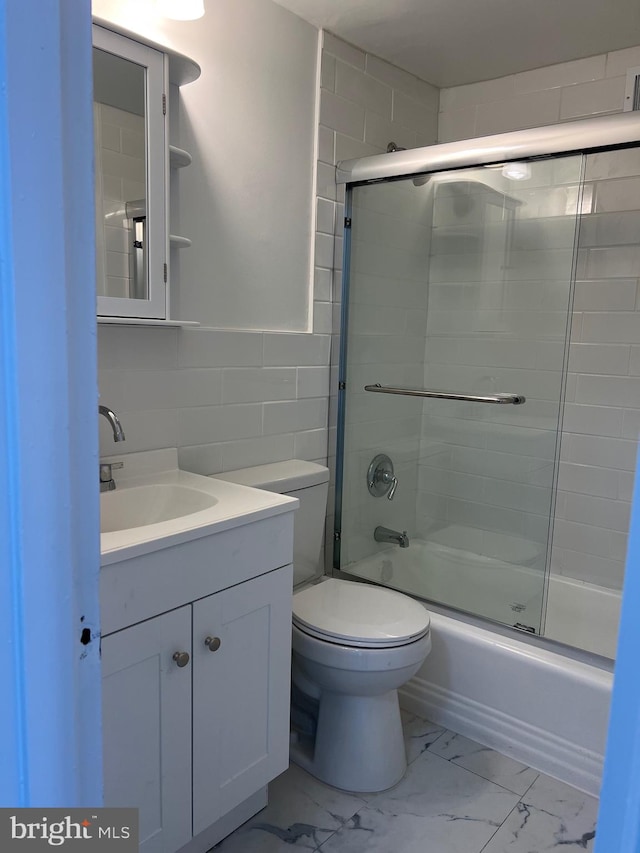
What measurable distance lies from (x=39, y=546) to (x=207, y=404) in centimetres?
142

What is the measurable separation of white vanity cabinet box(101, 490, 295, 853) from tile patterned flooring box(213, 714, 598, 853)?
0.12 m

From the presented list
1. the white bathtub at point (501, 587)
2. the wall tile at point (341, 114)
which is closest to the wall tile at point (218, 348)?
the wall tile at point (341, 114)

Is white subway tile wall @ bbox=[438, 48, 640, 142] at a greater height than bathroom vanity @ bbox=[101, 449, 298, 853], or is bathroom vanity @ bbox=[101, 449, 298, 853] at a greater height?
white subway tile wall @ bbox=[438, 48, 640, 142]

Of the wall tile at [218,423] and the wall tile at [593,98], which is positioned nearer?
the wall tile at [218,423]

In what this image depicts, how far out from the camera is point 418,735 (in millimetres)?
2088

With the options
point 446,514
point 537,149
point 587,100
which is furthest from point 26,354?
point 587,100

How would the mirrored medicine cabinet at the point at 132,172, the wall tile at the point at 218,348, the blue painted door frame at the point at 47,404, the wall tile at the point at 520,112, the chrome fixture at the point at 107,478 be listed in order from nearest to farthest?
the blue painted door frame at the point at 47,404 → the mirrored medicine cabinet at the point at 132,172 → the chrome fixture at the point at 107,478 → the wall tile at the point at 218,348 → the wall tile at the point at 520,112

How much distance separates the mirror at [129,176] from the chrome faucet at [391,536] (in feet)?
4.21

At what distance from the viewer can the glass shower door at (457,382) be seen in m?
2.23

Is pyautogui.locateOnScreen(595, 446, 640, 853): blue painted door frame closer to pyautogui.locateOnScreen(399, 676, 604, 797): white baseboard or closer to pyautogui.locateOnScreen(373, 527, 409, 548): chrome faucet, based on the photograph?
pyautogui.locateOnScreen(399, 676, 604, 797): white baseboard

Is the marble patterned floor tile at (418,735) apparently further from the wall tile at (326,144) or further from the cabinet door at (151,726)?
the wall tile at (326,144)

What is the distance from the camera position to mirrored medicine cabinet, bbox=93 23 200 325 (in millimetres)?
1566

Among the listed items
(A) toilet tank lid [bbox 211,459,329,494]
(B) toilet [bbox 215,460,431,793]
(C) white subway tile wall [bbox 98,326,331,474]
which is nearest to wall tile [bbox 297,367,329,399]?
(C) white subway tile wall [bbox 98,326,331,474]

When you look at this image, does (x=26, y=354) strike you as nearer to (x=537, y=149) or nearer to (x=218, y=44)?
(x=218, y=44)
